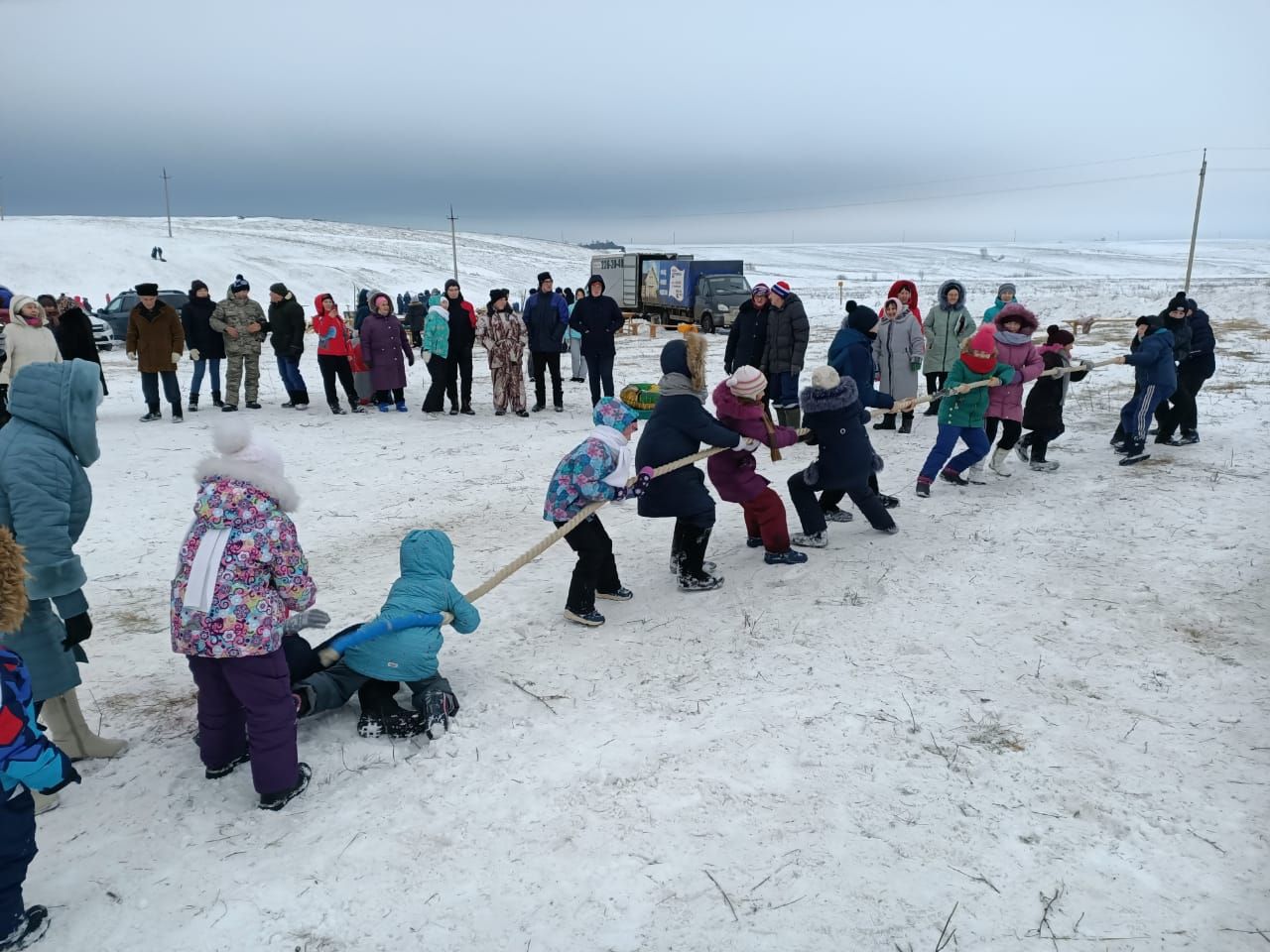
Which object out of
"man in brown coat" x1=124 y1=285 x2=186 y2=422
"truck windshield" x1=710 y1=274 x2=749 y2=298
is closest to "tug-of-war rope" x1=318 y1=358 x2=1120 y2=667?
"man in brown coat" x1=124 y1=285 x2=186 y2=422

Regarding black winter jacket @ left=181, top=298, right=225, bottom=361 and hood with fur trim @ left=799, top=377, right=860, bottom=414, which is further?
black winter jacket @ left=181, top=298, right=225, bottom=361

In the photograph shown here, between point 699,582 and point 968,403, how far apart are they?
3.53 metres

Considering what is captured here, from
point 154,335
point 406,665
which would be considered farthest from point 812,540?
point 154,335

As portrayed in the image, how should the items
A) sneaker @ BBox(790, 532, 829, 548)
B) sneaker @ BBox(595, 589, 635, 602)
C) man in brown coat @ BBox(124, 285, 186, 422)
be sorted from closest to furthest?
sneaker @ BBox(595, 589, 635, 602), sneaker @ BBox(790, 532, 829, 548), man in brown coat @ BBox(124, 285, 186, 422)

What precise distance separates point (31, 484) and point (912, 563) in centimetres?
542

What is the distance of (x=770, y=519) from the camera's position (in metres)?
6.03

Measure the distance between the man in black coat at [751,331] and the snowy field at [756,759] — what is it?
116 inches

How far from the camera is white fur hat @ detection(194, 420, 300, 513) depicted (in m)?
3.25

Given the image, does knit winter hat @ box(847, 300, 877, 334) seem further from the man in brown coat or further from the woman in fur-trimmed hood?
the man in brown coat

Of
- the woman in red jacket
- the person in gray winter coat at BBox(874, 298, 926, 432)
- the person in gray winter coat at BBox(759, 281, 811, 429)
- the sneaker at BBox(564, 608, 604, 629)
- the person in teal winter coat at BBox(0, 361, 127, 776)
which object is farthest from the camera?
the woman in red jacket

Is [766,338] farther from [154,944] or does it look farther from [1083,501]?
[154,944]

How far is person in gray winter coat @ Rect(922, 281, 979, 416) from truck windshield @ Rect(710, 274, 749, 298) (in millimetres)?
15890

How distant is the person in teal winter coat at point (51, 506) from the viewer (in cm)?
339

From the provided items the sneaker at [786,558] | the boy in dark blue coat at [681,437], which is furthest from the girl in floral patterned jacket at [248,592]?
the sneaker at [786,558]
